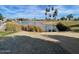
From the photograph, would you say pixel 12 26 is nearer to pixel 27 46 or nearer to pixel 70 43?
pixel 27 46

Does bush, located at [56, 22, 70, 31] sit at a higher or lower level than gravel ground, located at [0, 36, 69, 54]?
higher

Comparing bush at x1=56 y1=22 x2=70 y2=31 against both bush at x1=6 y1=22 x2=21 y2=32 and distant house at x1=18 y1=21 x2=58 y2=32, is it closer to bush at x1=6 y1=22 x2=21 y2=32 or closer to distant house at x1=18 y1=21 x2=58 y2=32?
distant house at x1=18 y1=21 x2=58 y2=32

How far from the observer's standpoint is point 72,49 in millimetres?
2578

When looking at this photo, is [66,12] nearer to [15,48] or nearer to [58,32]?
[58,32]

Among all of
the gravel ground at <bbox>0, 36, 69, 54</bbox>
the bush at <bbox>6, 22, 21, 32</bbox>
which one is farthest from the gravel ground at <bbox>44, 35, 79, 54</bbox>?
the bush at <bbox>6, 22, 21, 32</bbox>

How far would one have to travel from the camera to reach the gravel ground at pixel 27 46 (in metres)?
2.56

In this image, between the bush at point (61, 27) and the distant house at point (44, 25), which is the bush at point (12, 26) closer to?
the distant house at point (44, 25)

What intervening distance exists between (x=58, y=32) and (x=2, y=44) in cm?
48

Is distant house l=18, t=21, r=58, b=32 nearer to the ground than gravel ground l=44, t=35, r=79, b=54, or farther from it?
farther from it

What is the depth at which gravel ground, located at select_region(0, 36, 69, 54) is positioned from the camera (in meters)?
2.56

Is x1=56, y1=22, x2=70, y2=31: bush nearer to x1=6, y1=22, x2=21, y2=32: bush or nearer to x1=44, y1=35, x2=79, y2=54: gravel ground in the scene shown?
x1=44, y1=35, x2=79, y2=54: gravel ground

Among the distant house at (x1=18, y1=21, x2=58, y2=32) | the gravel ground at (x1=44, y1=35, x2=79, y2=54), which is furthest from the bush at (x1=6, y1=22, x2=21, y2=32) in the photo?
the gravel ground at (x1=44, y1=35, x2=79, y2=54)

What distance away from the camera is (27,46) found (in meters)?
2.57

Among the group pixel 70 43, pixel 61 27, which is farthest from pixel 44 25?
pixel 70 43
